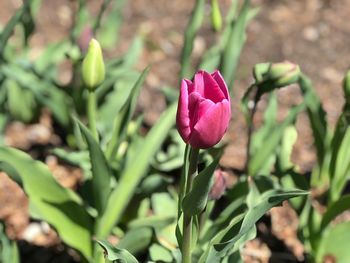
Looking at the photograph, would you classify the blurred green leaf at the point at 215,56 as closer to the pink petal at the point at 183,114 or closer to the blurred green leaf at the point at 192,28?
the blurred green leaf at the point at 192,28

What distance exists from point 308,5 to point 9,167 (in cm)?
176

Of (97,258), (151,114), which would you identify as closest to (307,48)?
(151,114)

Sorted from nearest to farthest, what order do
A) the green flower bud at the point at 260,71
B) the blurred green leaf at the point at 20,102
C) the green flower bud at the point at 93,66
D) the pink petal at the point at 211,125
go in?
the pink petal at the point at 211,125 → the green flower bud at the point at 93,66 → the green flower bud at the point at 260,71 → the blurred green leaf at the point at 20,102

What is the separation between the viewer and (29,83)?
199cm

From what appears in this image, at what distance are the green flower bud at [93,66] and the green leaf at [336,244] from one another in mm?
660

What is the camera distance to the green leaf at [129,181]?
1.65m

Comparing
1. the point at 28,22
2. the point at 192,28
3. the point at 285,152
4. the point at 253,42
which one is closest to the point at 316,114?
the point at 285,152

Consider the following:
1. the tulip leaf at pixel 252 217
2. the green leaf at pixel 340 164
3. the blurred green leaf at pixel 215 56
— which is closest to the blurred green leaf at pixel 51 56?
the blurred green leaf at pixel 215 56

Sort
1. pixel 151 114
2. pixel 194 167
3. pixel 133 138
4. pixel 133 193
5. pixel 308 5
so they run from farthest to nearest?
pixel 308 5 → pixel 151 114 → pixel 133 138 → pixel 133 193 → pixel 194 167

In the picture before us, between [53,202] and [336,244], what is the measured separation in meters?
0.67

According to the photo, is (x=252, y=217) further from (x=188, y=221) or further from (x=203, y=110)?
(x=203, y=110)

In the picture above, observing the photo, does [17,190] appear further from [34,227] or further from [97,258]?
[97,258]

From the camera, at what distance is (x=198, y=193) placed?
4.15 feet

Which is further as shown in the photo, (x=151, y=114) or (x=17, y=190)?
(x=151, y=114)
